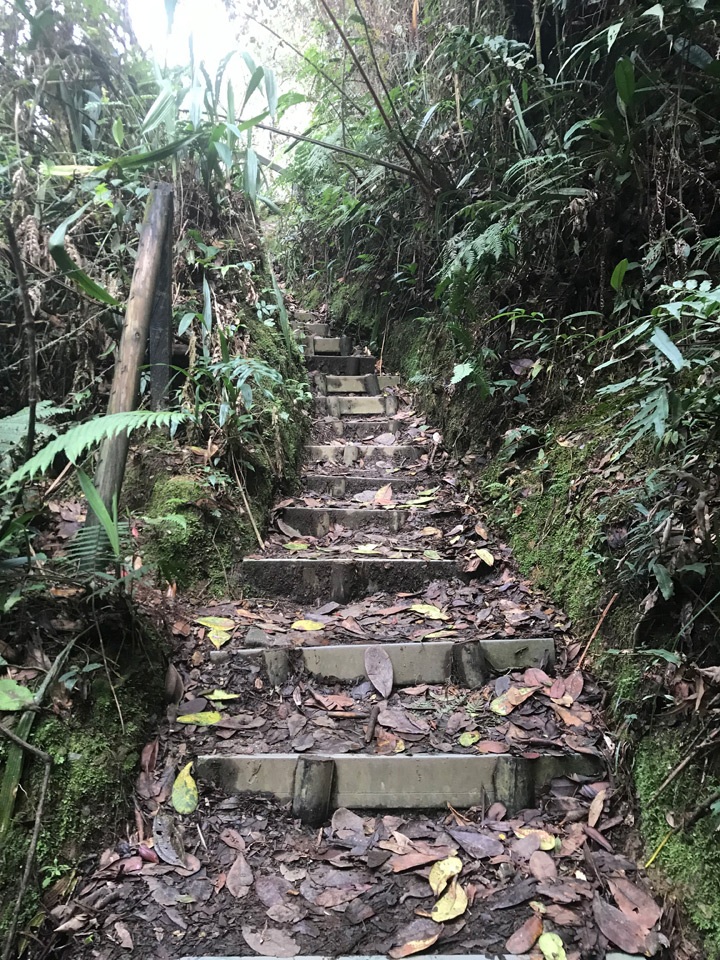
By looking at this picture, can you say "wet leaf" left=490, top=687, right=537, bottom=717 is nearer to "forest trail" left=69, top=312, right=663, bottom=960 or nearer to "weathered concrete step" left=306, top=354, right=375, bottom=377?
"forest trail" left=69, top=312, right=663, bottom=960

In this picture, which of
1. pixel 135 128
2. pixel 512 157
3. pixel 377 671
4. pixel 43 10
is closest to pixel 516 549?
pixel 377 671

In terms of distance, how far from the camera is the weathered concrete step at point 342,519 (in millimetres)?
3004

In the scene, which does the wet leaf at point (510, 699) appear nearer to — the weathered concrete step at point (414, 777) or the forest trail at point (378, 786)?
the forest trail at point (378, 786)

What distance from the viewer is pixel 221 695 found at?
1894 mm

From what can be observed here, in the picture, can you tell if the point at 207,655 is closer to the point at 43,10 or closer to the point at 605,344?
the point at 605,344

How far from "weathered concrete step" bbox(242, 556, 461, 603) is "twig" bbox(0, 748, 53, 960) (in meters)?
1.19

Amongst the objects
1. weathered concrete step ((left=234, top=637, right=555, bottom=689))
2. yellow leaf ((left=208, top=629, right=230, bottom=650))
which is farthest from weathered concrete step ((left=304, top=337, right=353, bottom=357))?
weathered concrete step ((left=234, top=637, right=555, bottom=689))

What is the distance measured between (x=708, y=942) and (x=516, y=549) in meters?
1.51

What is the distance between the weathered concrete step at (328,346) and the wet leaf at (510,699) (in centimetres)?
409

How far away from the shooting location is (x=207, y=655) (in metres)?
2.03

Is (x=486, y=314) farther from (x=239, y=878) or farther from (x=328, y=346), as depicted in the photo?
(x=239, y=878)

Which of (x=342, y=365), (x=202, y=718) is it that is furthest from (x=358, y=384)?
(x=202, y=718)

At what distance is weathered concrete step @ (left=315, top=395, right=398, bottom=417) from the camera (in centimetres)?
448

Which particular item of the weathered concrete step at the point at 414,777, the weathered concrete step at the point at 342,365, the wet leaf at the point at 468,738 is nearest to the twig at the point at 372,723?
the weathered concrete step at the point at 414,777
